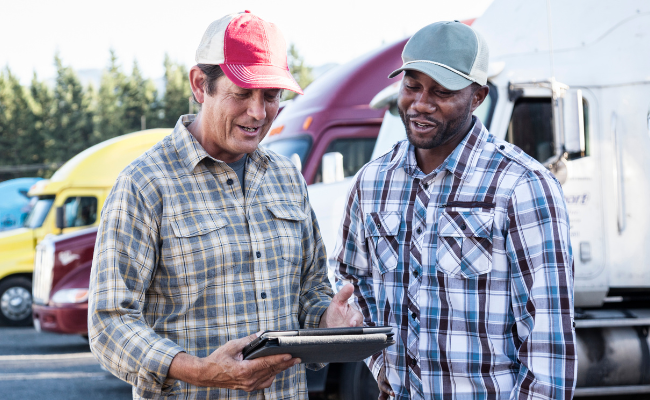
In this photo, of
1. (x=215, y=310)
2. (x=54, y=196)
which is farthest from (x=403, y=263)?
(x=54, y=196)

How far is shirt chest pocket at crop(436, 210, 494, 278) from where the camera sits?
2.08 meters

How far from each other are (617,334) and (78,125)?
46.6 meters

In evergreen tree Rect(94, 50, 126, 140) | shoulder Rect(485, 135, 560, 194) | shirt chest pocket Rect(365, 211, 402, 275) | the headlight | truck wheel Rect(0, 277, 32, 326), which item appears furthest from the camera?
evergreen tree Rect(94, 50, 126, 140)

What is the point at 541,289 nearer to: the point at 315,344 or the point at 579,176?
the point at 315,344

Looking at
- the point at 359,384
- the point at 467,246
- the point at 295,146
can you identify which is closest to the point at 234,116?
the point at 467,246

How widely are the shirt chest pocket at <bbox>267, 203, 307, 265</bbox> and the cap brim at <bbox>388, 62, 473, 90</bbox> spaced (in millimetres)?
605

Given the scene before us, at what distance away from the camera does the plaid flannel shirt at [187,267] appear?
1.86m

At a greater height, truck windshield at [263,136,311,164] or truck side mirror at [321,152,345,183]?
truck windshield at [263,136,311,164]

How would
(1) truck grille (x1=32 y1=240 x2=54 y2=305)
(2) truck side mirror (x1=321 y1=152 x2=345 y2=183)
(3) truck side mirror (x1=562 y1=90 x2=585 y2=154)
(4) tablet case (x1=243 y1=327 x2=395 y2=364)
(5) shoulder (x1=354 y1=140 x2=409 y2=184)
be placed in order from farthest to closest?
(1) truck grille (x1=32 y1=240 x2=54 y2=305)
(2) truck side mirror (x1=321 y1=152 x2=345 y2=183)
(3) truck side mirror (x1=562 y1=90 x2=585 y2=154)
(5) shoulder (x1=354 y1=140 x2=409 y2=184)
(4) tablet case (x1=243 y1=327 x2=395 y2=364)

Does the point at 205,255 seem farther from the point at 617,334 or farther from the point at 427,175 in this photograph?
the point at 617,334

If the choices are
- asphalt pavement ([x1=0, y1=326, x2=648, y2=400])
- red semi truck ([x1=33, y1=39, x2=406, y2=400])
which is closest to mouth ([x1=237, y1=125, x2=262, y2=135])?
asphalt pavement ([x1=0, y1=326, x2=648, y2=400])

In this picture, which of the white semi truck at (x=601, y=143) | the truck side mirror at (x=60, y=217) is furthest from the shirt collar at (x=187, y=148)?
the truck side mirror at (x=60, y=217)

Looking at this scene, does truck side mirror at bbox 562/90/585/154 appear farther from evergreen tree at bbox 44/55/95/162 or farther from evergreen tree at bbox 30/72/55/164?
evergreen tree at bbox 30/72/55/164

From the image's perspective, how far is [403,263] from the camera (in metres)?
2.24
